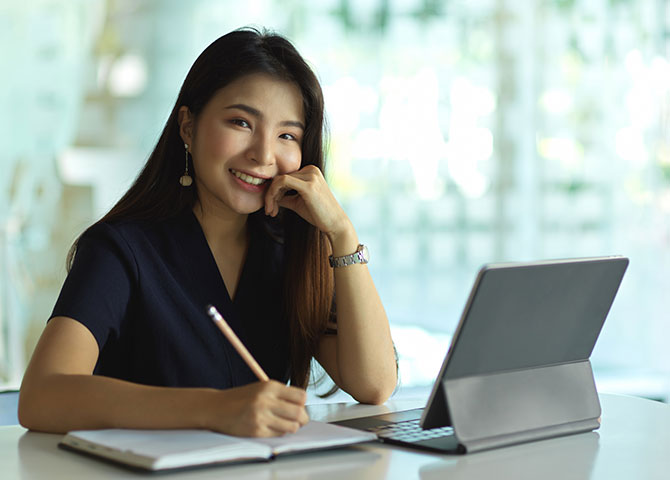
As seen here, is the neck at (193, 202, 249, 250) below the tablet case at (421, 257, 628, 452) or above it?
above

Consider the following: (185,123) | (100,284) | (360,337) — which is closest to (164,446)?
(100,284)

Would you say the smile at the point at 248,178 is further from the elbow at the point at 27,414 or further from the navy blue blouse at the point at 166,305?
the elbow at the point at 27,414

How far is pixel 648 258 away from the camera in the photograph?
4.45 metres

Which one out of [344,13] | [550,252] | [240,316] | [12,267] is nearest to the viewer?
[240,316]

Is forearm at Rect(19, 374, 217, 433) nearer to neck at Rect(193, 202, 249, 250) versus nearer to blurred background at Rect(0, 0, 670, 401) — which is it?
neck at Rect(193, 202, 249, 250)

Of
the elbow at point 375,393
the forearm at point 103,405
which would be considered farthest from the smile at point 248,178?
the forearm at point 103,405

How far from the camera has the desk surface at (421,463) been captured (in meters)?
0.98

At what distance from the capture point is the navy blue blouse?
1.47 meters

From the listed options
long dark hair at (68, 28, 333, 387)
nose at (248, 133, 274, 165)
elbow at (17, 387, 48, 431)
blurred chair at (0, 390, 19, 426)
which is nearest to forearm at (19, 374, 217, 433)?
elbow at (17, 387, 48, 431)

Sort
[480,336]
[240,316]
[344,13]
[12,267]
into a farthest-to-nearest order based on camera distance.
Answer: [344,13] → [12,267] → [240,316] → [480,336]

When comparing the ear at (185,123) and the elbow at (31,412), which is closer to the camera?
the elbow at (31,412)

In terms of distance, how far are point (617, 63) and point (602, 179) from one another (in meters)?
0.59

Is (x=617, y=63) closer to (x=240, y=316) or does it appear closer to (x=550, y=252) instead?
(x=550, y=252)

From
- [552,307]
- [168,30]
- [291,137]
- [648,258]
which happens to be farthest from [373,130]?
[552,307]
